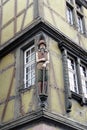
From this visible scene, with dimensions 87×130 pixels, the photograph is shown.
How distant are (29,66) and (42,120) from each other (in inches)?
88.0

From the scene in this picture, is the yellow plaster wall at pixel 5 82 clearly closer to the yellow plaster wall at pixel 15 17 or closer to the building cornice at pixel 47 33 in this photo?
the building cornice at pixel 47 33

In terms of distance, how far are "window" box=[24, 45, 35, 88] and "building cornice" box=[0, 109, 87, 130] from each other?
1228 millimetres

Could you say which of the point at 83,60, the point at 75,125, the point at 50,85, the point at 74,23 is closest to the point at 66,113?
the point at 75,125

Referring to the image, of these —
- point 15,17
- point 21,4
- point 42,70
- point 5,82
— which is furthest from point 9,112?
point 21,4

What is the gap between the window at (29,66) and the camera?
29.9 ft

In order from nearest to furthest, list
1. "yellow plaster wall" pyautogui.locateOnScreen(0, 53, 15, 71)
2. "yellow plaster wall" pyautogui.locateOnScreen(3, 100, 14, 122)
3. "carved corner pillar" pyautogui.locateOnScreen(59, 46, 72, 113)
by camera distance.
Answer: "carved corner pillar" pyautogui.locateOnScreen(59, 46, 72, 113)
"yellow plaster wall" pyautogui.locateOnScreen(3, 100, 14, 122)
"yellow plaster wall" pyautogui.locateOnScreen(0, 53, 15, 71)

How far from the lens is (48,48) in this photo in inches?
363

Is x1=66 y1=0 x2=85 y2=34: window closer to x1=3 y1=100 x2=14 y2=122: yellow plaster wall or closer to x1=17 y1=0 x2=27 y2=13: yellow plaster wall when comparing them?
x1=17 y1=0 x2=27 y2=13: yellow plaster wall

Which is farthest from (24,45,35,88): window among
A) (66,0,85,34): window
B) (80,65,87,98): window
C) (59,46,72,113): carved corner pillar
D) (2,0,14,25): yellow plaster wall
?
(66,0,85,34): window

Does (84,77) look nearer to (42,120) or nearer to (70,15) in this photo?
(70,15)

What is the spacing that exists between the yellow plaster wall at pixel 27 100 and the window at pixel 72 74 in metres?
1.54

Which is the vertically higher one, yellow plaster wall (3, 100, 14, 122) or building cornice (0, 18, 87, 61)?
building cornice (0, 18, 87, 61)

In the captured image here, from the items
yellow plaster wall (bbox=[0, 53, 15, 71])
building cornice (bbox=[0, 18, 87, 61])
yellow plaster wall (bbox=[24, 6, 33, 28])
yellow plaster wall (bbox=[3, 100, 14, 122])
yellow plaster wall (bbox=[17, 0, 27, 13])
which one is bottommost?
yellow plaster wall (bbox=[3, 100, 14, 122])

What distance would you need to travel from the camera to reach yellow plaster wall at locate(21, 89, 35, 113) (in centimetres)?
843
